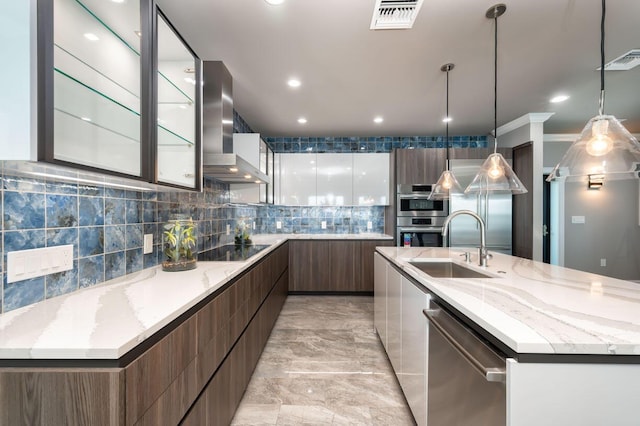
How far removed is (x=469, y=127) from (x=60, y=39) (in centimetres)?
458

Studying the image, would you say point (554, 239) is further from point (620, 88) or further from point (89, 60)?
point (89, 60)

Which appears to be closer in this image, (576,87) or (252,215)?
(576,87)

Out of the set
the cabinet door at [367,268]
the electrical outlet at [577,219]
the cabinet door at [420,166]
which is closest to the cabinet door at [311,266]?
the cabinet door at [367,268]

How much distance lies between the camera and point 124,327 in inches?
32.2

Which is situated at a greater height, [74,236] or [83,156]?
[83,156]

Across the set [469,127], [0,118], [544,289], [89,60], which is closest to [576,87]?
[469,127]

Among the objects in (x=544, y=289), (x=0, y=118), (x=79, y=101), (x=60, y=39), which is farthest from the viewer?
(x=544, y=289)

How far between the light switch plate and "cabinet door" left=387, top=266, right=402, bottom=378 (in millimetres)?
1778

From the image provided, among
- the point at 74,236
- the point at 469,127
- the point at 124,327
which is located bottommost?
the point at 124,327

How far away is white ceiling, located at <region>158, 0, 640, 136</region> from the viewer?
1.76 m

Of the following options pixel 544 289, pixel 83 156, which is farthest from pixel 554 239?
pixel 83 156

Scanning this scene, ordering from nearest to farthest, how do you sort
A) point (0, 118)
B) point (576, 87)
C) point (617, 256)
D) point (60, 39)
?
point (0, 118), point (60, 39), point (576, 87), point (617, 256)

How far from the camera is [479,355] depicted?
2.95ft

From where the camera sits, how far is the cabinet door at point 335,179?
4.46 metres
